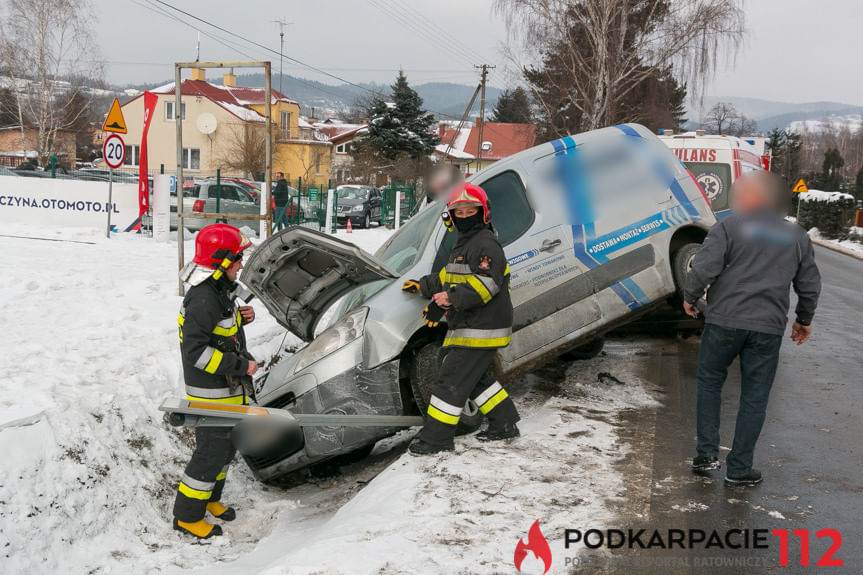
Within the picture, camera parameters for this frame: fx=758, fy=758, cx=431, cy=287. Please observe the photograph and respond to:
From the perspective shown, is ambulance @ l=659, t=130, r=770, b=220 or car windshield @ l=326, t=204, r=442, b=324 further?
ambulance @ l=659, t=130, r=770, b=220

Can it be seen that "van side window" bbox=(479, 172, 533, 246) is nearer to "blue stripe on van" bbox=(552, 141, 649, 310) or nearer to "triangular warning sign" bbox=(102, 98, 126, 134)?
"blue stripe on van" bbox=(552, 141, 649, 310)

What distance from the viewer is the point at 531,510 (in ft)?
13.0

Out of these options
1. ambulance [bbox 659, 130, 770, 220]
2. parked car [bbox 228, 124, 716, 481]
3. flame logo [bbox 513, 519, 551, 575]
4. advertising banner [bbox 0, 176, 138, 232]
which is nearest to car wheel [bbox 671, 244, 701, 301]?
parked car [bbox 228, 124, 716, 481]

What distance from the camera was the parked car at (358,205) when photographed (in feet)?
86.3

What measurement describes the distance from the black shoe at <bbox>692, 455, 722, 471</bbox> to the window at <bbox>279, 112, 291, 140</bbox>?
54.7 m

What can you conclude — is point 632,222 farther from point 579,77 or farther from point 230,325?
point 579,77

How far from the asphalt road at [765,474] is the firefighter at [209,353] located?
7.82 feet

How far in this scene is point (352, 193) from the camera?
89.1ft

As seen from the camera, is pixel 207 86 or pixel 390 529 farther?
pixel 207 86

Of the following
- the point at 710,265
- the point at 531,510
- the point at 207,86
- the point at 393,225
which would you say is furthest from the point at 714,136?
the point at 207,86

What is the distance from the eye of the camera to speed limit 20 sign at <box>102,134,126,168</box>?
593 inches

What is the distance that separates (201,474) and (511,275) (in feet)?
8.46

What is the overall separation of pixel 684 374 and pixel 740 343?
2.97 metres

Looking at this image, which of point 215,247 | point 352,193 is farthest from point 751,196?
point 352,193
